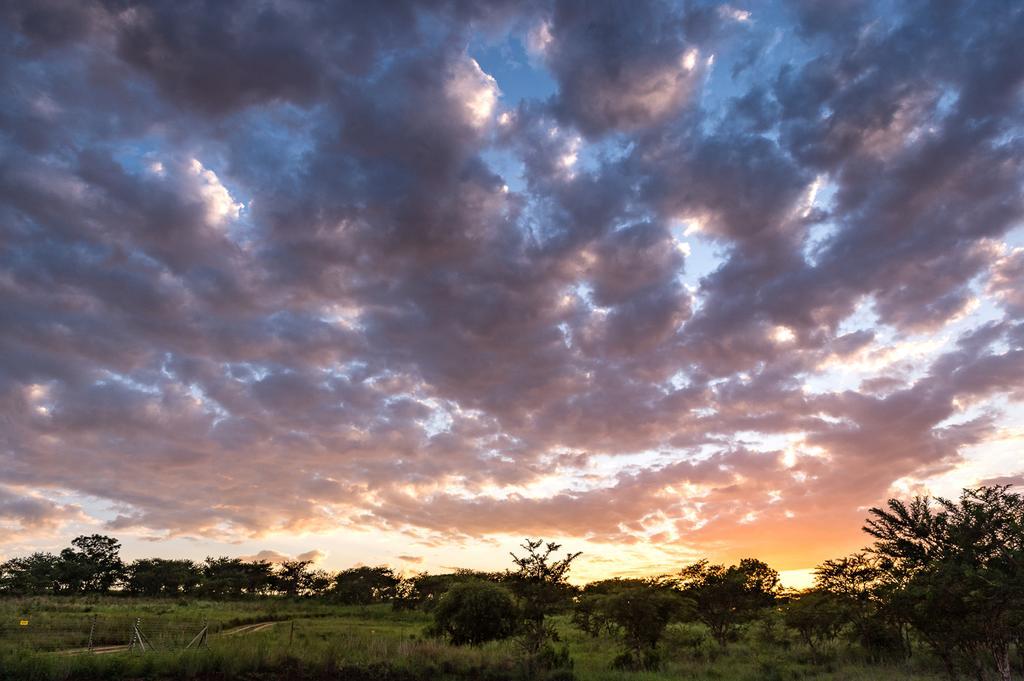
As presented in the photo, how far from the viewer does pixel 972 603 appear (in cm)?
2020

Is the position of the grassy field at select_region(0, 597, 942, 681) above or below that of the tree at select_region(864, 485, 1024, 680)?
below

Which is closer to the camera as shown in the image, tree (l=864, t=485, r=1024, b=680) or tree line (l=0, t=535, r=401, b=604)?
tree (l=864, t=485, r=1024, b=680)

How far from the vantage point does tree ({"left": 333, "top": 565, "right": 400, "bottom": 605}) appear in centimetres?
9438

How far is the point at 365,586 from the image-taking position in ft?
313

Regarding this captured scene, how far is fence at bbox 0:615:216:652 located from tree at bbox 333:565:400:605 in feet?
168

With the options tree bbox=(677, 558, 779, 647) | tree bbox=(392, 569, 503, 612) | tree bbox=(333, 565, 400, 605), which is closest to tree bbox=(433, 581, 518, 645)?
tree bbox=(677, 558, 779, 647)

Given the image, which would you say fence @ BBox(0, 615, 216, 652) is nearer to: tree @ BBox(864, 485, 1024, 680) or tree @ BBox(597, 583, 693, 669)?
tree @ BBox(597, 583, 693, 669)

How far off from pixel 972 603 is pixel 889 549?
3538mm

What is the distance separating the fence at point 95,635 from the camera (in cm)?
2862

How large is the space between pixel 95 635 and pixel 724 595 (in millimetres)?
37511

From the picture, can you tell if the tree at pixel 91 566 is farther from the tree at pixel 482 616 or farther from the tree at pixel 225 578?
the tree at pixel 482 616

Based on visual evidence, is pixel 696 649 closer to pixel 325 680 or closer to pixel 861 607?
pixel 861 607

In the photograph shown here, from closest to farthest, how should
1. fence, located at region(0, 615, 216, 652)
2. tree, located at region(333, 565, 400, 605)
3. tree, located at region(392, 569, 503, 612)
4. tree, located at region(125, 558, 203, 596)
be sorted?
fence, located at region(0, 615, 216, 652)
tree, located at region(392, 569, 503, 612)
tree, located at region(333, 565, 400, 605)
tree, located at region(125, 558, 203, 596)

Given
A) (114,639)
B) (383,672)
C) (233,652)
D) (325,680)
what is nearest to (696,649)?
(383,672)
